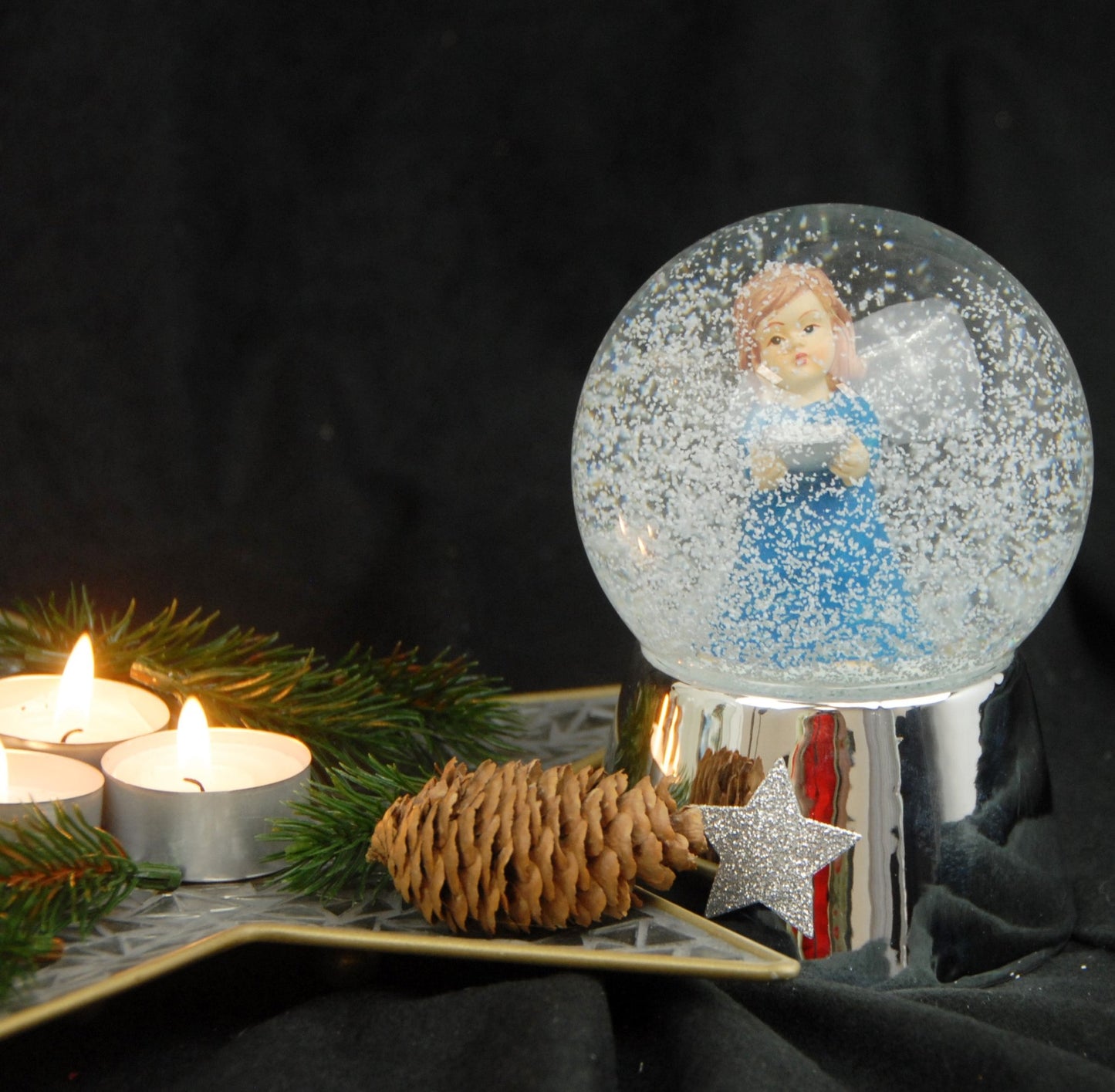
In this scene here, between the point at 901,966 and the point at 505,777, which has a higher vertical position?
the point at 505,777

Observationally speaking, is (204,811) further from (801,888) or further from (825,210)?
(825,210)

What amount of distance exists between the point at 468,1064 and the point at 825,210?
1.76 feet

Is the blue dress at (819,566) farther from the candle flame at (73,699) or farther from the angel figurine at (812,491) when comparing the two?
the candle flame at (73,699)

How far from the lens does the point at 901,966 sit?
3.08ft

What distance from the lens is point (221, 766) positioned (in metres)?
1.05

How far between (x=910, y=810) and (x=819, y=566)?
0.16 m

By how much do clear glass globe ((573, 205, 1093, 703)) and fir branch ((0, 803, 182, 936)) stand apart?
36cm

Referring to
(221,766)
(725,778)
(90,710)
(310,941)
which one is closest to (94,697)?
(90,710)

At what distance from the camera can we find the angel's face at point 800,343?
887 mm

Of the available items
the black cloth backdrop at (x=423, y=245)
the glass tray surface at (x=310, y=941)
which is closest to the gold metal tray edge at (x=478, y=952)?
the glass tray surface at (x=310, y=941)

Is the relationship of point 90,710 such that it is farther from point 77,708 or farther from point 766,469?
point 766,469

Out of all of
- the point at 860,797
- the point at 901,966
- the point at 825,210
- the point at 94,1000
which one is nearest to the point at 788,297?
the point at 825,210

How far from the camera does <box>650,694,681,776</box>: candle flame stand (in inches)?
39.3

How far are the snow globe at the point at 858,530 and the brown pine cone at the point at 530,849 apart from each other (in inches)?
3.7
